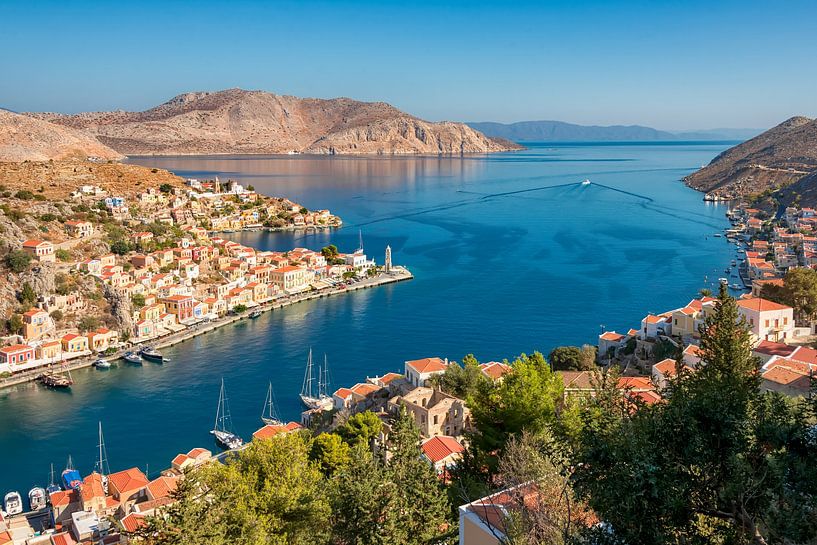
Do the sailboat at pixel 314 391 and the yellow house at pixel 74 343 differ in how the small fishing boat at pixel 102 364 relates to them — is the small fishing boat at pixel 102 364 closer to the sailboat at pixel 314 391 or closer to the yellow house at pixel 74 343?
the yellow house at pixel 74 343

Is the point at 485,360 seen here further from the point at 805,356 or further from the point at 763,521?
the point at 763,521

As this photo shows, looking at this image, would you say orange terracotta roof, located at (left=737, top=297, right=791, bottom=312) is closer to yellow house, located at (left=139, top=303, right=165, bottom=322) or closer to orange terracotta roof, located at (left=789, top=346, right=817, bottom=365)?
orange terracotta roof, located at (left=789, top=346, right=817, bottom=365)

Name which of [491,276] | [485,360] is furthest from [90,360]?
[491,276]

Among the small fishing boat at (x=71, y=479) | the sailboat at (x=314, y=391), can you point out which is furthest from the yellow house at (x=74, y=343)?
the small fishing boat at (x=71, y=479)

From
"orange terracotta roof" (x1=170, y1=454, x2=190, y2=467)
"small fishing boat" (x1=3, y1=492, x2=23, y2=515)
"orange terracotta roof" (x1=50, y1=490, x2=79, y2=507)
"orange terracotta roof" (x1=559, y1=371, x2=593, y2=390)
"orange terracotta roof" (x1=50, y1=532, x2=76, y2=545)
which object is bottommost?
"small fishing boat" (x1=3, y1=492, x2=23, y2=515)

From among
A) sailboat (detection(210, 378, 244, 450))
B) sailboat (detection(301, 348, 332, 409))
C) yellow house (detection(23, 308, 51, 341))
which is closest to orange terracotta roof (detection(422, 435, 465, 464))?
sailboat (detection(210, 378, 244, 450))

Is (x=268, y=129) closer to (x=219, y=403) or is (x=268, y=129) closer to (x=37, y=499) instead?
(x=219, y=403)
